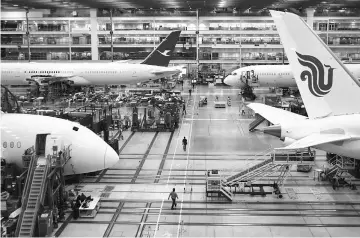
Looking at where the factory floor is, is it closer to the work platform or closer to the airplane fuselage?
the work platform

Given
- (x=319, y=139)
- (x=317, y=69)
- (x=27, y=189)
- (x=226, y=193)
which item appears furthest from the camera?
(x=226, y=193)

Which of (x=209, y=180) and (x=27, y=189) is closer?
(x=27, y=189)

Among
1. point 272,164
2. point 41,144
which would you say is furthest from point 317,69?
point 41,144

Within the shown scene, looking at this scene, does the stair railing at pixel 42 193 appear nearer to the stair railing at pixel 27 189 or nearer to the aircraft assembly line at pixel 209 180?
the aircraft assembly line at pixel 209 180

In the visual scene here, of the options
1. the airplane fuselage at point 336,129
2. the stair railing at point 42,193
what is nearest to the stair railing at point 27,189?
the stair railing at point 42,193

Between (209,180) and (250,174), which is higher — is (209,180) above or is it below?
below

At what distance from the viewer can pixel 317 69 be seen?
2164 cm

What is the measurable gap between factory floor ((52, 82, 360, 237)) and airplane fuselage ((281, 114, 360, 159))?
171 inches

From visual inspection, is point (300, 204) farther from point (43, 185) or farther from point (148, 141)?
point (148, 141)

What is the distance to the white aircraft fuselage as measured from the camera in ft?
90.1

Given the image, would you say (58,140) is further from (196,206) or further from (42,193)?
(196,206)

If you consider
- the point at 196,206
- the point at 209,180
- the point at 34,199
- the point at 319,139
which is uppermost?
the point at 319,139

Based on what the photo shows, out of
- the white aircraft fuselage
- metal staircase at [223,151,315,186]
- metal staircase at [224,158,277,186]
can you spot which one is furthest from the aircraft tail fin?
the white aircraft fuselage

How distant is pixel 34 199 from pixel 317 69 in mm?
16333
